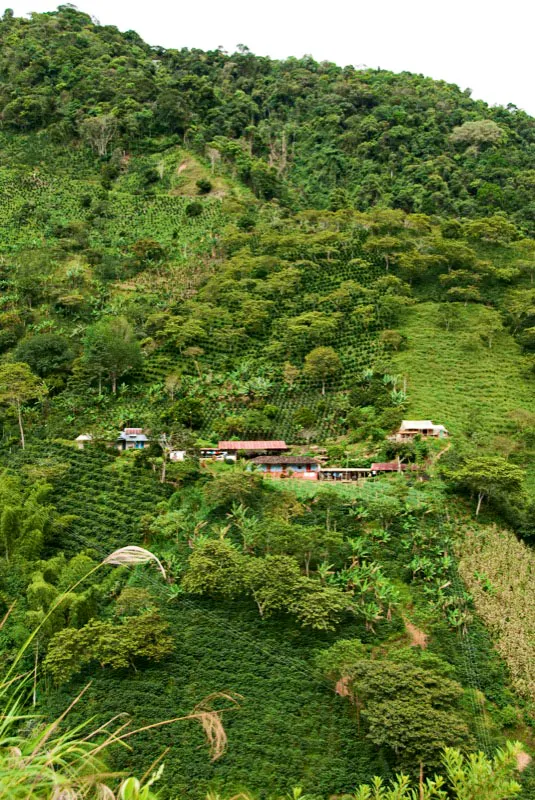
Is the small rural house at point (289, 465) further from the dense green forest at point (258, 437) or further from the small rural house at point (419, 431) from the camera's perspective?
the small rural house at point (419, 431)

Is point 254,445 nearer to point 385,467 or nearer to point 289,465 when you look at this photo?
point 289,465

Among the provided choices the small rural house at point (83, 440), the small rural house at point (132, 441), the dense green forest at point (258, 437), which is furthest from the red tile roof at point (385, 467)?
the small rural house at point (83, 440)

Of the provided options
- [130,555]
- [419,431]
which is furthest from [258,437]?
[130,555]

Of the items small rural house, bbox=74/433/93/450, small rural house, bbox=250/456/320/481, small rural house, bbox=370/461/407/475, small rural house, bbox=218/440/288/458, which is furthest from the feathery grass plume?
small rural house, bbox=74/433/93/450

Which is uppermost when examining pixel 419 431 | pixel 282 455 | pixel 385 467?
pixel 419 431

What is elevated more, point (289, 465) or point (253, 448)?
point (253, 448)
